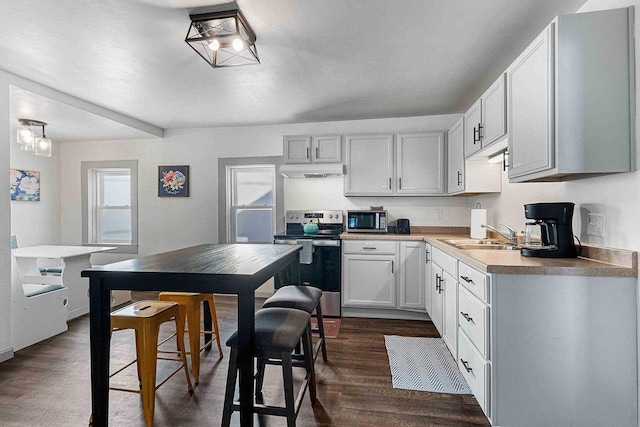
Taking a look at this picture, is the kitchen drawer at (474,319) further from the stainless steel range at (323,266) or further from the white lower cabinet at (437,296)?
the stainless steel range at (323,266)

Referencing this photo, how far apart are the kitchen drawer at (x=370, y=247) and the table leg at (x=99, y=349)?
2452mm

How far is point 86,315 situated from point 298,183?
9.59 feet

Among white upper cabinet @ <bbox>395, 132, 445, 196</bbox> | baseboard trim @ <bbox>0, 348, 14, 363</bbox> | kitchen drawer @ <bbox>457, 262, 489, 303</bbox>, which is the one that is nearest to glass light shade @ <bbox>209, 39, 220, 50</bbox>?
kitchen drawer @ <bbox>457, 262, 489, 303</bbox>

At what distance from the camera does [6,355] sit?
2590mm

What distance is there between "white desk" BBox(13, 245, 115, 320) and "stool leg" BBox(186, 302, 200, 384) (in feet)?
6.47

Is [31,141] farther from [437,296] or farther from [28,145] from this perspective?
[437,296]

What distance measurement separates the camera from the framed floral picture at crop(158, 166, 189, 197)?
4.59 m

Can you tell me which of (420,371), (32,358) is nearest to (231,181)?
(32,358)

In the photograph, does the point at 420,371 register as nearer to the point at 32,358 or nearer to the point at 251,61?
the point at 251,61

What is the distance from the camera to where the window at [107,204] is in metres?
4.80

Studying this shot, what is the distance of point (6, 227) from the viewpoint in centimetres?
262

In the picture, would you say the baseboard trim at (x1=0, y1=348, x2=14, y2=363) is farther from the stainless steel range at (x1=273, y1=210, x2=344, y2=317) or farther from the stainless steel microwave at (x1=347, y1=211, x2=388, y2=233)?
the stainless steel microwave at (x1=347, y1=211, x2=388, y2=233)

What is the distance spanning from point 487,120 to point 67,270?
14.0ft

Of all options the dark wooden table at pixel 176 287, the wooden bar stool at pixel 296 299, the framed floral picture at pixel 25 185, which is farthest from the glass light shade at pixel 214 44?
the framed floral picture at pixel 25 185
